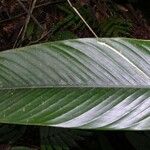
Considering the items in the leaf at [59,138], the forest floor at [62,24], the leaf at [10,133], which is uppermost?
the forest floor at [62,24]

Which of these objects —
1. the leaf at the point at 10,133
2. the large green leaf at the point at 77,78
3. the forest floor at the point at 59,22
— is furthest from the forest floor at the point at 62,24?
the large green leaf at the point at 77,78

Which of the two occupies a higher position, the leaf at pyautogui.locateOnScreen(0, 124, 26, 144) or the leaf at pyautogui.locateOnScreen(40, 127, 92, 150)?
the leaf at pyautogui.locateOnScreen(0, 124, 26, 144)

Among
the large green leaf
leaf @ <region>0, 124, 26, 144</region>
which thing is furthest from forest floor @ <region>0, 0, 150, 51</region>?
the large green leaf

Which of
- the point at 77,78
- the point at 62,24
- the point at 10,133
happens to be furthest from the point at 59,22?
the point at 77,78

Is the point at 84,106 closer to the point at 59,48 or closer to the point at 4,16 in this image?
the point at 59,48

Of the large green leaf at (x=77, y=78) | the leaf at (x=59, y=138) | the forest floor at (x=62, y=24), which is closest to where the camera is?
the large green leaf at (x=77, y=78)

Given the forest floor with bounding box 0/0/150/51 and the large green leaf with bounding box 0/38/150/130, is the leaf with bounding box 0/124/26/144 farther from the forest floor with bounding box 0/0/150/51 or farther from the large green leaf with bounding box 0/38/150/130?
the large green leaf with bounding box 0/38/150/130

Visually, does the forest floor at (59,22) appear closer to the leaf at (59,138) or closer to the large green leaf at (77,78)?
the leaf at (59,138)

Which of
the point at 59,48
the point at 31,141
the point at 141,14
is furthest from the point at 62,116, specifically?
the point at 141,14
